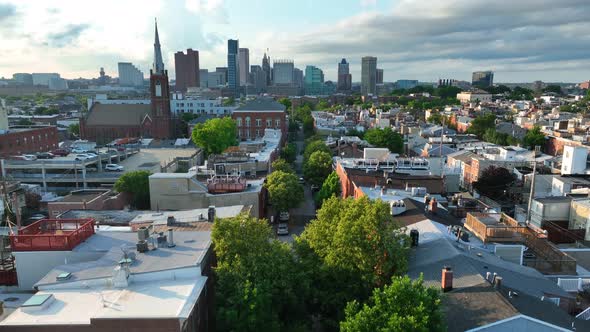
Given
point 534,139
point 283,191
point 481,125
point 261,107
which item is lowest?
point 283,191

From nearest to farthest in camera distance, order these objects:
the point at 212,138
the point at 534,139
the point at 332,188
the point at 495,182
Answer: the point at 332,188 < the point at 495,182 < the point at 212,138 < the point at 534,139

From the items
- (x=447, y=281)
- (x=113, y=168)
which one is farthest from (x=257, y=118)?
(x=447, y=281)

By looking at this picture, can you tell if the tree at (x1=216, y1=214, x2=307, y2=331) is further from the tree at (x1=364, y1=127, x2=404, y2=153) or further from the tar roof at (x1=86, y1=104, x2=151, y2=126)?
the tar roof at (x1=86, y1=104, x2=151, y2=126)

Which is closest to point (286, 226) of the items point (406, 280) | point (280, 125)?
point (406, 280)

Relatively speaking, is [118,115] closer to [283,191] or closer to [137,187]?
[137,187]

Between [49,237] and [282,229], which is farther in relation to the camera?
[282,229]

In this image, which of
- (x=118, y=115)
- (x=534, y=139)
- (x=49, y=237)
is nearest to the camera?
(x=49, y=237)

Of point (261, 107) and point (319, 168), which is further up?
point (261, 107)
